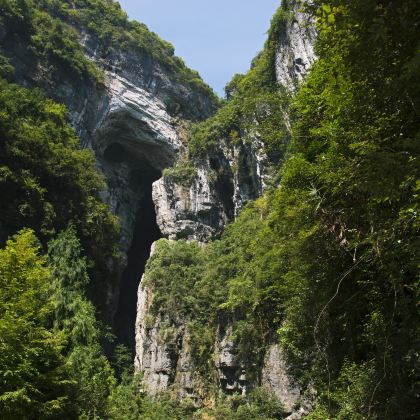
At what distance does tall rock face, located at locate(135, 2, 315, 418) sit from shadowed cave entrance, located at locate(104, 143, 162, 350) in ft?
16.9

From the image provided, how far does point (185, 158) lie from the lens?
119 feet

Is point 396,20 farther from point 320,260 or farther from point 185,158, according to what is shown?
point 185,158

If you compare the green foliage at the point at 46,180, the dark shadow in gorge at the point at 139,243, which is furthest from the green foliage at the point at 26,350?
the dark shadow in gorge at the point at 139,243

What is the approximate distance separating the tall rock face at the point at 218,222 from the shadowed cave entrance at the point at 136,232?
5153mm

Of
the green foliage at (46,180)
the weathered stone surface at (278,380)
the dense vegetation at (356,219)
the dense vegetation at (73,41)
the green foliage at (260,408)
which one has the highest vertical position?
the dense vegetation at (73,41)

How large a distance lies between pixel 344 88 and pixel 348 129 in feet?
1.75

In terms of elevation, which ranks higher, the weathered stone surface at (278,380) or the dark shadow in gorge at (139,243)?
the dark shadow in gorge at (139,243)

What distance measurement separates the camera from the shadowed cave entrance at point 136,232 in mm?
35781

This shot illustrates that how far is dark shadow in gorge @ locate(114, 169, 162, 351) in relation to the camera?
119 feet

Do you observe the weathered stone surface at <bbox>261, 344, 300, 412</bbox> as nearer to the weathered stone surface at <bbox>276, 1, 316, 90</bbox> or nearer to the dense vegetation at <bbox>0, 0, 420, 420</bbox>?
the dense vegetation at <bbox>0, 0, 420, 420</bbox>

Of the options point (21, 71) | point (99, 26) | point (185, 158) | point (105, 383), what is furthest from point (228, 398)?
point (99, 26)

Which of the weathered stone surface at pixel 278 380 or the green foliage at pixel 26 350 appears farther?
the weathered stone surface at pixel 278 380

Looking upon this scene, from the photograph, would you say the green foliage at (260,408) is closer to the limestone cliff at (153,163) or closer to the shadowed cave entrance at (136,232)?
the limestone cliff at (153,163)

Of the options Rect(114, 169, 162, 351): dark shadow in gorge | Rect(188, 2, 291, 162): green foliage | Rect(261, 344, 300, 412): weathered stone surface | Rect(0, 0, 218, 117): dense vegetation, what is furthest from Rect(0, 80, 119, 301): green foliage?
Rect(114, 169, 162, 351): dark shadow in gorge
